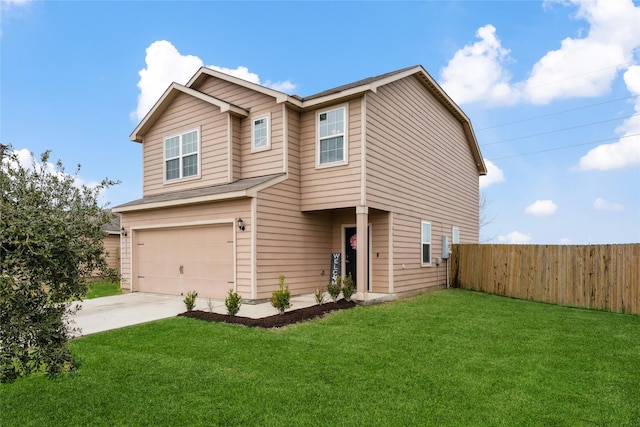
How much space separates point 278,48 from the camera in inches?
502

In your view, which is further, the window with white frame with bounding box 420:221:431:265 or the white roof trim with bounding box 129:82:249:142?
the window with white frame with bounding box 420:221:431:265

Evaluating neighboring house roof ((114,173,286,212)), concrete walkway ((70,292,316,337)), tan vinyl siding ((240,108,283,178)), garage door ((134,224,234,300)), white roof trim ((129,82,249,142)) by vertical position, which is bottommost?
concrete walkway ((70,292,316,337))

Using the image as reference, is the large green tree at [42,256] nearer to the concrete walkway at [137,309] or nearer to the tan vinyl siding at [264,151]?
the concrete walkway at [137,309]

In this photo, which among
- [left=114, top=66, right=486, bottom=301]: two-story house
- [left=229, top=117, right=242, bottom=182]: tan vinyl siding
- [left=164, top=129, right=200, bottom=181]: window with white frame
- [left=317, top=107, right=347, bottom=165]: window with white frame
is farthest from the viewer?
[left=164, top=129, right=200, bottom=181]: window with white frame

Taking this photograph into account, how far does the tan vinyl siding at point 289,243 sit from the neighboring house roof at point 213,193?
27 cm

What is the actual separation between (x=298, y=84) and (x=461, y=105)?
22.8ft

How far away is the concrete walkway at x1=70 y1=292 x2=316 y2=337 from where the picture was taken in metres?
8.18

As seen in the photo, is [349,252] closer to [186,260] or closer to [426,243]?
[426,243]

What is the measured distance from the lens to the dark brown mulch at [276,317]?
7639mm

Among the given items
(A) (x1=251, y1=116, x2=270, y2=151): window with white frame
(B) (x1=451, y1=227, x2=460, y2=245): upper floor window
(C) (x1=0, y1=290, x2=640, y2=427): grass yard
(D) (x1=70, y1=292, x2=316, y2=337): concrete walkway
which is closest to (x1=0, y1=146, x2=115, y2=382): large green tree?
(C) (x1=0, y1=290, x2=640, y2=427): grass yard

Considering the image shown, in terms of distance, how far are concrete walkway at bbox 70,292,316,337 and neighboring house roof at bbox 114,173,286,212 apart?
272cm

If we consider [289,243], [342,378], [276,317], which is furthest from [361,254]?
[342,378]

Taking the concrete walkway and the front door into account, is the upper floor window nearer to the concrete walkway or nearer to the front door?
the front door

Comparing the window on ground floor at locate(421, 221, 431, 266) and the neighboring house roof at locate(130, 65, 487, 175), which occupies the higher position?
the neighboring house roof at locate(130, 65, 487, 175)
